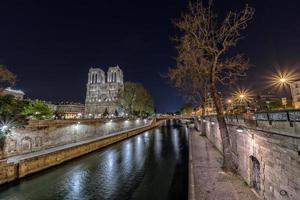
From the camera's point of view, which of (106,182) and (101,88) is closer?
(106,182)

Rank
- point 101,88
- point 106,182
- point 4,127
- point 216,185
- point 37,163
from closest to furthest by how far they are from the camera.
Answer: point 216,185 < point 106,182 < point 37,163 < point 4,127 < point 101,88

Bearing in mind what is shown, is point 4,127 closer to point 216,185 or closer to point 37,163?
point 37,163

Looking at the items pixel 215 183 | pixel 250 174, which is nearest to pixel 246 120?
pixel 250 174

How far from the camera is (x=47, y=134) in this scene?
24.3 m

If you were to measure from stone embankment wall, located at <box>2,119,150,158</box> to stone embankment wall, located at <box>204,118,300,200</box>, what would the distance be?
816 inches

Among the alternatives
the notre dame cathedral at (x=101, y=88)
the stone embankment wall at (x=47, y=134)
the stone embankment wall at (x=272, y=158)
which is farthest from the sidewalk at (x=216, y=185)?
the notre dame cathedral at (x=101, y=88)

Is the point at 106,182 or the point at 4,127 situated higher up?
the point at 4,127

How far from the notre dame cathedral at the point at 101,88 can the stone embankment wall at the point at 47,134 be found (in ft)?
295

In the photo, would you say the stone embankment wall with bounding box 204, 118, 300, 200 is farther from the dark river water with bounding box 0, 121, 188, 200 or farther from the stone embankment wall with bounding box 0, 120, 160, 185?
the stone embankment wall with bounding box 0, 120, 160, 185

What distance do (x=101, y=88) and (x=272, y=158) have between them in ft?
431

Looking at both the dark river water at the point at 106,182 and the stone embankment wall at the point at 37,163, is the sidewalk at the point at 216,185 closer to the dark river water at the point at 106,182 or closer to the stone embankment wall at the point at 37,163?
the dark river water at the point at 106,182

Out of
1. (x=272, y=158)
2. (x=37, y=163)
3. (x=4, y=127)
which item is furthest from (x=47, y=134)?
(x=272, y=158)

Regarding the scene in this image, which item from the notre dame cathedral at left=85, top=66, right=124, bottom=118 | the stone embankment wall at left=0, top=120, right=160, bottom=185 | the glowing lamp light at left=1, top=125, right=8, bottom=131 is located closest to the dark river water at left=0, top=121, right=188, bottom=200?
the stone embankment wall at left=0, top=120, right=160, bottom=185

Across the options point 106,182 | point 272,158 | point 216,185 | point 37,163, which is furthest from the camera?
point 37,163
